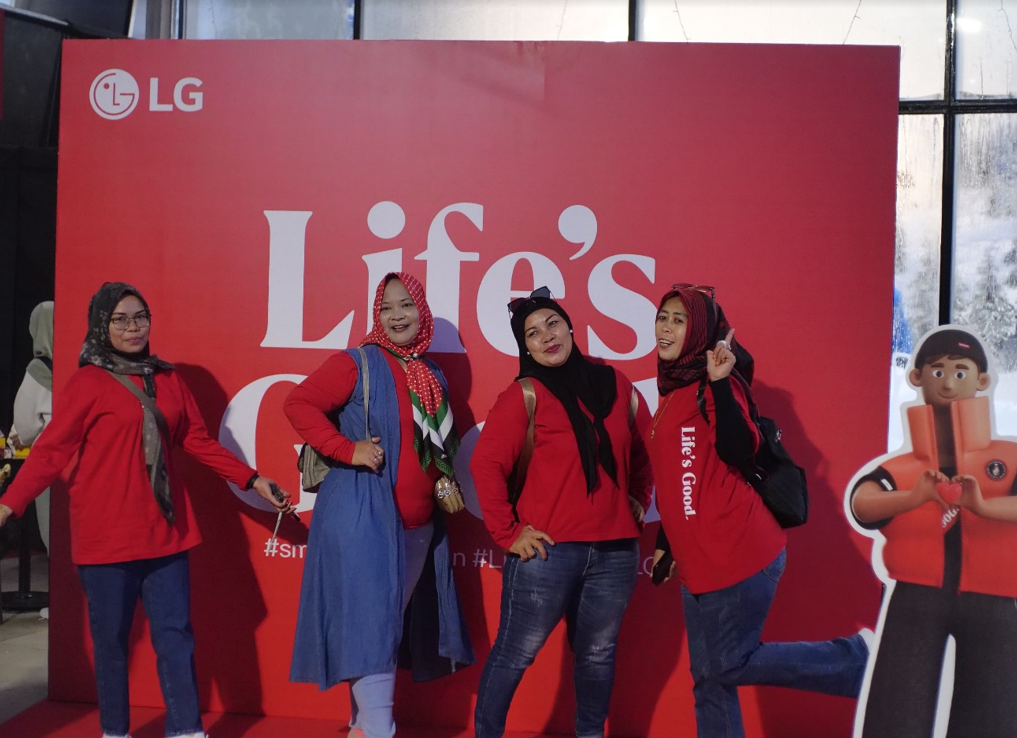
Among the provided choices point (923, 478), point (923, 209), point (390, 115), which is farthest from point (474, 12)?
point (923, 478)

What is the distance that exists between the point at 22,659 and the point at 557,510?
3161 millimetres

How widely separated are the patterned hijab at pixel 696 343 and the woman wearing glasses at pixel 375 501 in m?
0.90

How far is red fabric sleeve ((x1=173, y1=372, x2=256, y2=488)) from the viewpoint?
344 centimetres

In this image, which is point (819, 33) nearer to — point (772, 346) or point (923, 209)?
point (923, 209)

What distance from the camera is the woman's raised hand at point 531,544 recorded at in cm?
304

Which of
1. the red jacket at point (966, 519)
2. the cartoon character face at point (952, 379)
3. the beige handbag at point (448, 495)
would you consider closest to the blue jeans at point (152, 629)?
the beige handbag at point (448, 495)

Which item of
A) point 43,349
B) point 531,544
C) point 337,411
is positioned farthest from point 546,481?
point 43,349

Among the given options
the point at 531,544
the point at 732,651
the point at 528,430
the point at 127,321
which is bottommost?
the point at 732,651

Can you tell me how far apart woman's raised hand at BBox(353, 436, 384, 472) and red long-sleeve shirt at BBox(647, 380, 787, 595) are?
0.96 meters

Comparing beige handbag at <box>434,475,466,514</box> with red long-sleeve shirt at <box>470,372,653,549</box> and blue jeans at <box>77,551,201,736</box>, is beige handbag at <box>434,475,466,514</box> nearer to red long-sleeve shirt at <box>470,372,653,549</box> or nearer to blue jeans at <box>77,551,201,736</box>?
red long-sleeve shirt at <box>470,372,653,549</box>

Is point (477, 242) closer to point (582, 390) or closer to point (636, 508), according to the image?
point (582, 390)

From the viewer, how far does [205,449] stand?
344 centimetres

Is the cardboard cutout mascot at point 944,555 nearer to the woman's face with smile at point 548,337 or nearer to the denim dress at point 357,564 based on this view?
the woman's face with smile at point 548,337

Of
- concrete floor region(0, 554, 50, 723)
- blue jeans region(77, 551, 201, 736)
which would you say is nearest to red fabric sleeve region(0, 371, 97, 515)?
blue jeans region(77, 551, 201, 736)
